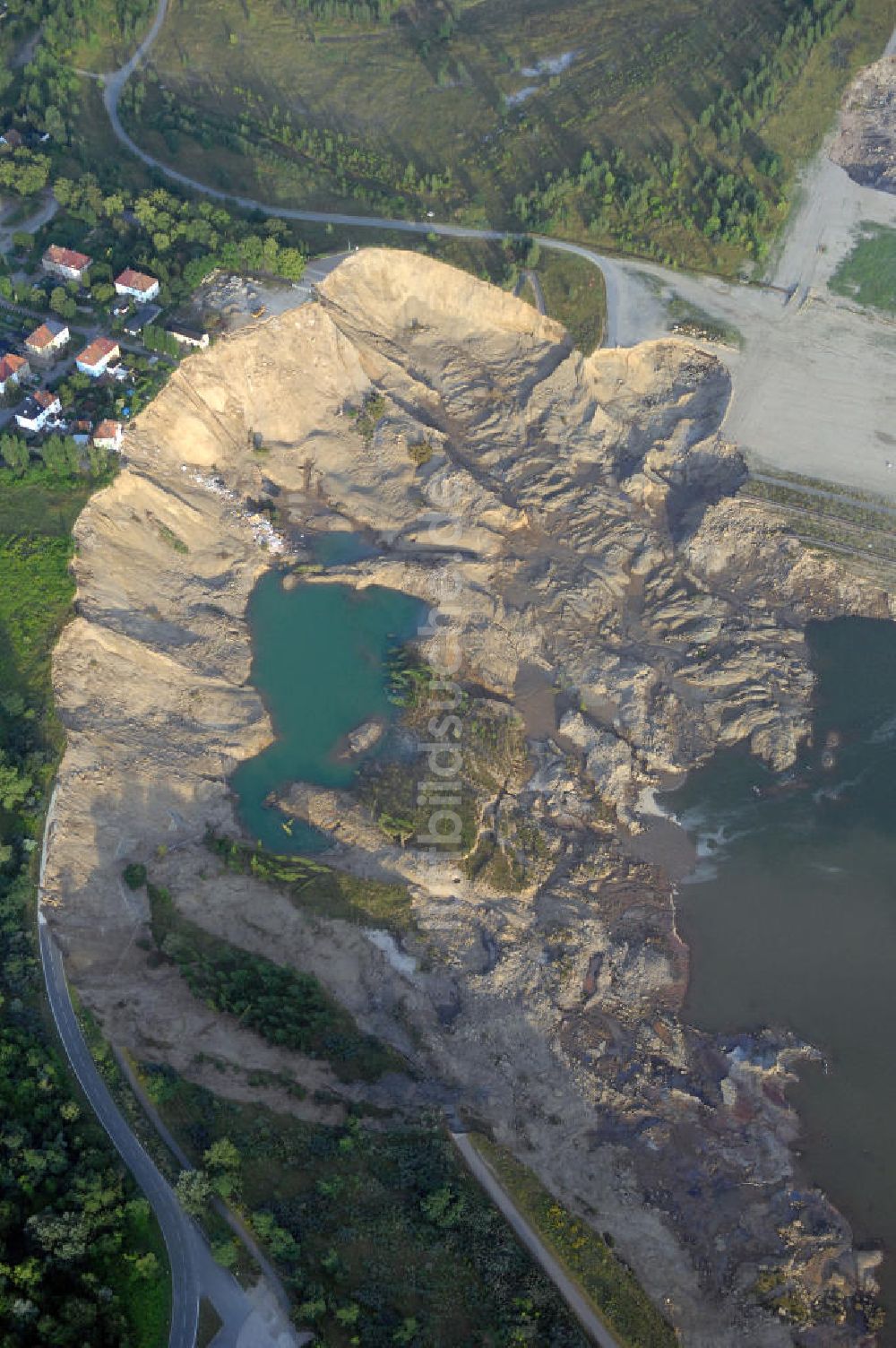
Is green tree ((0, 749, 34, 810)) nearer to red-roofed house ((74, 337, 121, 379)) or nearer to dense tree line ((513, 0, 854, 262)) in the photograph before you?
A: red-roofed house ((74, 337, 121, 379))

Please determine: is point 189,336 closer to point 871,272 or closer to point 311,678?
point 311,678

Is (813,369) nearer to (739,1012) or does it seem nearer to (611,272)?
(611,272)

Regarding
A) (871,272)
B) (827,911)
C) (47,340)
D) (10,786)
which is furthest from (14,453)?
(871,272)

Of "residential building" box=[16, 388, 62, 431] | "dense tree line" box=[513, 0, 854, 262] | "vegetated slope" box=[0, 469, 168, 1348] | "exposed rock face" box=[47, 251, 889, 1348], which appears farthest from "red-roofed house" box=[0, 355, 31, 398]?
"dense tree line" box=[513, 0, 854, 262]

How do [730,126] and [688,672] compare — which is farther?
[730,126]

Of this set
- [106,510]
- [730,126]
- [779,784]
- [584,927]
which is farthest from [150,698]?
[730,126]

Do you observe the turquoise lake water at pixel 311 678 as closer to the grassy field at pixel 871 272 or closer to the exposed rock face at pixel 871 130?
the grassy field at pixel 871 272

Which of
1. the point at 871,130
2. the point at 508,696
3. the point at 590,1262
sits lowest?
the point at 590,1262
